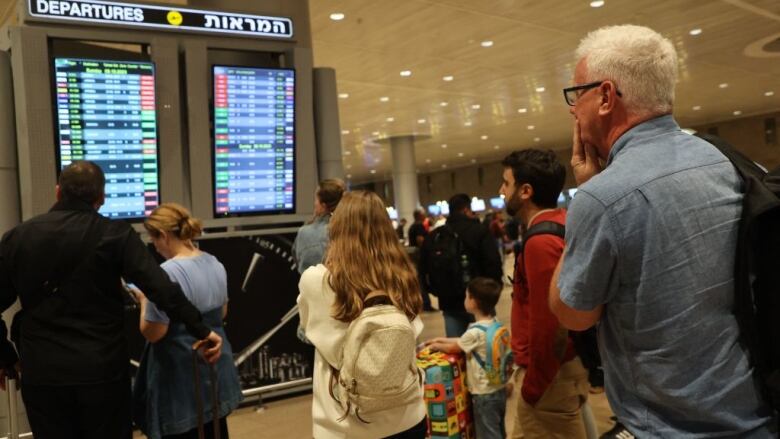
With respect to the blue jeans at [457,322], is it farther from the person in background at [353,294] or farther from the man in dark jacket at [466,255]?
the person in background at [353,294]

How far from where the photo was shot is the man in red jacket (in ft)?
7.90

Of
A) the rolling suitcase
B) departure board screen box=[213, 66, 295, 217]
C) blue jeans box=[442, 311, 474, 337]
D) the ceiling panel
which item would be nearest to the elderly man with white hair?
the rolling suitcase

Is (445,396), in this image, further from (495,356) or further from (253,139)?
(253,139)

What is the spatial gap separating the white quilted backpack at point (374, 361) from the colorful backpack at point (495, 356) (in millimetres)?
1245

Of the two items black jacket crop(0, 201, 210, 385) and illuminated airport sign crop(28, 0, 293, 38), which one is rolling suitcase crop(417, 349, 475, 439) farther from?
illuminated airport sign crop(28, 0, 293, 38)

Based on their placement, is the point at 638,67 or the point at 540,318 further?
the point at 540,318

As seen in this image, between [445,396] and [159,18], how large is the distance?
3.25 meters

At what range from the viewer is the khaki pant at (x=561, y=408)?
2.56 metres

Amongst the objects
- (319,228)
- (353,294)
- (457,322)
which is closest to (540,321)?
(353,294)

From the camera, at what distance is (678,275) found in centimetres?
130

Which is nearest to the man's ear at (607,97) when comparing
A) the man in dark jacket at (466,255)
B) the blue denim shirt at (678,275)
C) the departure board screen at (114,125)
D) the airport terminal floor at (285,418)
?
the blue denim shirt at (678,275)

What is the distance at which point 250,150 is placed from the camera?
16.4 ft

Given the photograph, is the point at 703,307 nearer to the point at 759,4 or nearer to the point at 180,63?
the point at 180,63

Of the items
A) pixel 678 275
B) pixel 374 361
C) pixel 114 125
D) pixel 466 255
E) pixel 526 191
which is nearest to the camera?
pixel 678 275
